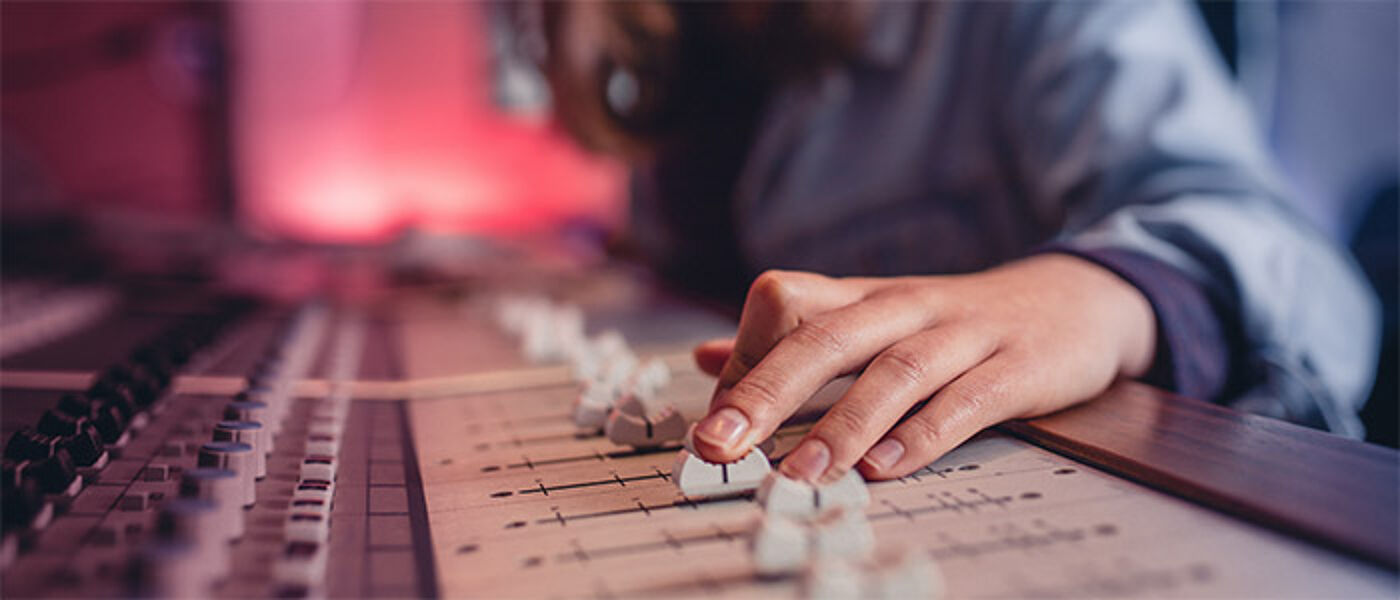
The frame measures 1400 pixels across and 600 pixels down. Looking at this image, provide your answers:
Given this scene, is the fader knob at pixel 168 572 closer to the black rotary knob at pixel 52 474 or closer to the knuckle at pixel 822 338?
the black rotary knob at pixel 52 474

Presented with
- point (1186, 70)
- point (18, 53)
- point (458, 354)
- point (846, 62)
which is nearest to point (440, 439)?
point (458, 354)

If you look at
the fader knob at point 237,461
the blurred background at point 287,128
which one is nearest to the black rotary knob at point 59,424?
the fader knob at point 237,461

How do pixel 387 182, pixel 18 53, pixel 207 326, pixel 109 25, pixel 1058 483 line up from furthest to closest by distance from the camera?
pixel 387 182 < pixel 109 25 < pixel 18 53 < pixel 207 326 < pixel 1058 483

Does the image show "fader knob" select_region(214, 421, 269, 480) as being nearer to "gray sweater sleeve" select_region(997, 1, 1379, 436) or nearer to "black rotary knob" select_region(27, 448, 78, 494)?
"black rotary knob" select_region(27, 448, 78, 494)

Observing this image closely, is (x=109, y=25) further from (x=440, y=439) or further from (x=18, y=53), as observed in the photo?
(x=440, y=439)

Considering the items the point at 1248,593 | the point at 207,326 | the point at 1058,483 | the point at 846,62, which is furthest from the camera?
the point at 846,62

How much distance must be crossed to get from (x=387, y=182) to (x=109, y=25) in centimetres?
117

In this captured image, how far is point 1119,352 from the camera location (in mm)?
717

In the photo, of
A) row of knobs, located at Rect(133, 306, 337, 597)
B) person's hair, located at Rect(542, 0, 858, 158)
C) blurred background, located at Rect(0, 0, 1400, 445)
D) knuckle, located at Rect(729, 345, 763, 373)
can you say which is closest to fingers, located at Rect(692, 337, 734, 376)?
knuckle, located at Rect(729, 345, 763, 373)

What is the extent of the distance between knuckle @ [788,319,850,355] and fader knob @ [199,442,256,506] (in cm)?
33

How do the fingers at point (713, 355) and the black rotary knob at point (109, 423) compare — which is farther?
the fingers at point (713, 355)

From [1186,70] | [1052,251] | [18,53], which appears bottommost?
[1052,251]

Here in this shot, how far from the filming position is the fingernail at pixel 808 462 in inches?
19.5

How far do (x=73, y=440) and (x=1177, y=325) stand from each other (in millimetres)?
823
